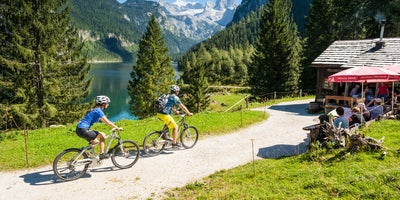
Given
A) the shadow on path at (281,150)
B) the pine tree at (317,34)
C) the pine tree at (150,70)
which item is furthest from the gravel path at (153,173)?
the pine tree at (317,34)

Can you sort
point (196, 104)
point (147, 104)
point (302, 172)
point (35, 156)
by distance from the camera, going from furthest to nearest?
point (196, 104) → point (147, 104) → point (35, 156) → point (302, 172)

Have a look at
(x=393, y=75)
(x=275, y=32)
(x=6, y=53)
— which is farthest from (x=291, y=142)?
(x=275, y=32)

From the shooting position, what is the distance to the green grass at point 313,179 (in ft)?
23.6

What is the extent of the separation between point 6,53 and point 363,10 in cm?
4437

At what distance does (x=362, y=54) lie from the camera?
2264 cm

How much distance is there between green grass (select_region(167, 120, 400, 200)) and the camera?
7183mm

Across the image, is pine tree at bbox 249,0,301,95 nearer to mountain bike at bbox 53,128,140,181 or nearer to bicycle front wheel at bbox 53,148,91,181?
mountain bike at bbox 53,128,140,181

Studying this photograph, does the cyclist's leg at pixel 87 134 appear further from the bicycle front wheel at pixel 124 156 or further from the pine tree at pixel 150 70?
the pine tree at pixel 150 70

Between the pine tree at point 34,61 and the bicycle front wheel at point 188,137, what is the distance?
15.5m

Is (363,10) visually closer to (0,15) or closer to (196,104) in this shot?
(196,104)

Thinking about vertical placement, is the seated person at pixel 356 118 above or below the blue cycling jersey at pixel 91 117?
below

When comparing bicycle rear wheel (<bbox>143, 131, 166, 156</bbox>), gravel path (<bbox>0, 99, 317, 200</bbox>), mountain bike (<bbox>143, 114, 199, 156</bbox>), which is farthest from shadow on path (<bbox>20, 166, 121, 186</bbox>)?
mountain bike (<bbox>143, 114, 199, 156</bbox>)

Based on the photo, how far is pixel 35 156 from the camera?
11.2m

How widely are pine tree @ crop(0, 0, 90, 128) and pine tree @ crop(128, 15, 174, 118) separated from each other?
1128 centimetres
